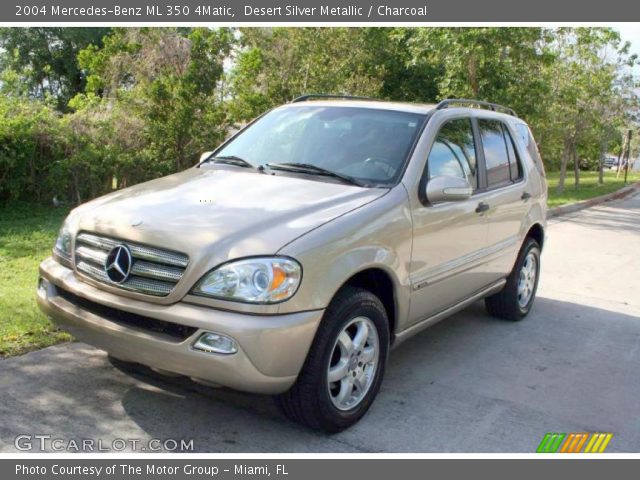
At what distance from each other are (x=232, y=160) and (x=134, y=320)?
1.70 meters

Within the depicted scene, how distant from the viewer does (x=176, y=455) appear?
342cm

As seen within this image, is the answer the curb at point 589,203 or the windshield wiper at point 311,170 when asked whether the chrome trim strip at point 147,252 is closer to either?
the windshield wiper at point 311,170

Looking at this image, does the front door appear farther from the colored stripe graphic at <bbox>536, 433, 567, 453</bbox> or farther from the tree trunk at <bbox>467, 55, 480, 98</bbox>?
the tree trunk at <bbox>467, 55, 480, 98</bbox>

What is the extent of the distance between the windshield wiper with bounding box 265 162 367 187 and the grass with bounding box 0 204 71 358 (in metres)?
1.96

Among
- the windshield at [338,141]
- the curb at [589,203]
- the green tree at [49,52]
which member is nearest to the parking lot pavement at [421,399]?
the windshield at [338,141]

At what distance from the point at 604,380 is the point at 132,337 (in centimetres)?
340

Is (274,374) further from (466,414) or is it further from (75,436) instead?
(466,414)

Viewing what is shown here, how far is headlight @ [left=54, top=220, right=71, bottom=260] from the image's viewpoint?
A: 3930 millimetres

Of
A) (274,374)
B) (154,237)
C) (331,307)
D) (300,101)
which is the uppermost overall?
(300,101)

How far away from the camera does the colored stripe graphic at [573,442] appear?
3.81m

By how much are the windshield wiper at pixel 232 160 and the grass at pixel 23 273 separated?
5.43 feet

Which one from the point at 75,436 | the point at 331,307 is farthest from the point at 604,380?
the point at 75,436

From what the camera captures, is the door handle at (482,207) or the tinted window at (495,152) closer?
the door handle at (482,207)

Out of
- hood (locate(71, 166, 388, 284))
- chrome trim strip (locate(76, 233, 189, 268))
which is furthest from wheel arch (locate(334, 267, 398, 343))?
chrome trim strip (locate(76, 233, 189, 268))
